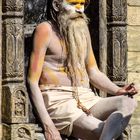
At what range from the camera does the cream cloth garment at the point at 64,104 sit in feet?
15.9

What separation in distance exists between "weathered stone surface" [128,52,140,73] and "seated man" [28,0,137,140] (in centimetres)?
127

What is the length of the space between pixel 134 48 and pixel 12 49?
4.84 feet

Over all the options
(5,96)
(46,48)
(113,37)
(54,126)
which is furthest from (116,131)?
(113,37)

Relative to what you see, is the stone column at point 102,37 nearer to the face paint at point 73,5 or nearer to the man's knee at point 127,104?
the face paint at point 73,5

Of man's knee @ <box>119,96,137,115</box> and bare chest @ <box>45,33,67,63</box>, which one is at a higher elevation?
bare chest @ <box>45,33,67,63</box>

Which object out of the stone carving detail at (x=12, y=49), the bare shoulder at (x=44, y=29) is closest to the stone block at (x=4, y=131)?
the stone carving detail at (x=12, y=49)

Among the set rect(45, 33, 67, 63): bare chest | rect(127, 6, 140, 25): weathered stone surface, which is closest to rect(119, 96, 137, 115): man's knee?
rect(45, 33, 67, 63): bare chest

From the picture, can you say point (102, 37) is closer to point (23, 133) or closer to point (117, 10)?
point (117, 10)

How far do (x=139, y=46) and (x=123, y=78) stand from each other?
0.49 metres

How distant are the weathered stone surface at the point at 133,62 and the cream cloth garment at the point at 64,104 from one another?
4.83 ft

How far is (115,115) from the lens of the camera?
4.65 meters

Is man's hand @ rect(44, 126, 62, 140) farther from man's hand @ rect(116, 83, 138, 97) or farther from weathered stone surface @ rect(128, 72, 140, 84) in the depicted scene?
weathered stone surface @ rect(128, 72, 140, 84)

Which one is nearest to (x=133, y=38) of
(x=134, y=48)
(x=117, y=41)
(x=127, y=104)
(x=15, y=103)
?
(x=134, y=48)

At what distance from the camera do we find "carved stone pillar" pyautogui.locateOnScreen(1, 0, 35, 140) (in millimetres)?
5438
